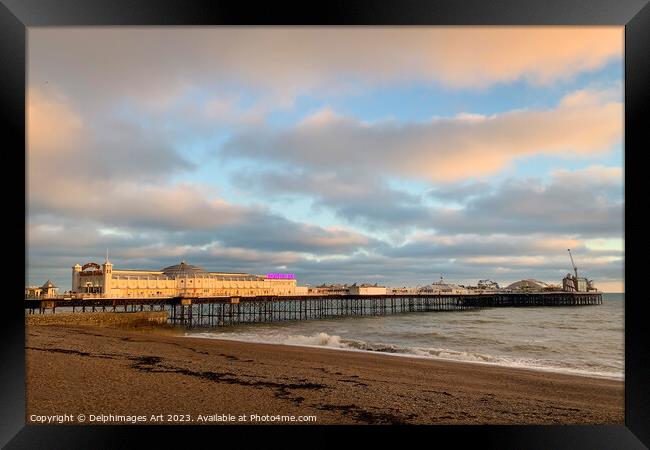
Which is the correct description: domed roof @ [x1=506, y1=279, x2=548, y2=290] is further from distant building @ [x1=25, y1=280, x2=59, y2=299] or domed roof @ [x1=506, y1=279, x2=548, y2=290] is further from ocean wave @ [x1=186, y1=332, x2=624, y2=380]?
distant building @ [x1=25, y1=280, x2=59, y2=299]

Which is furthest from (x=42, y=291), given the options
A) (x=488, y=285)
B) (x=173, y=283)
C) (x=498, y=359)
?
(x=488, y=285)

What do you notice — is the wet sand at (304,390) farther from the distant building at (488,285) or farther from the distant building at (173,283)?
the distant building at (488,285)

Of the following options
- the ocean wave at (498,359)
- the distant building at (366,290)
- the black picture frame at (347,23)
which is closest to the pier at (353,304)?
the distant building at (366,290)

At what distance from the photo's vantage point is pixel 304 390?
5.58 m

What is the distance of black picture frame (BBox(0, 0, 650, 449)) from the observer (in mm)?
3867

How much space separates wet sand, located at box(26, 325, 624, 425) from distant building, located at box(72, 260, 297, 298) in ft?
53.5

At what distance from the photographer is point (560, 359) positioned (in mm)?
12102

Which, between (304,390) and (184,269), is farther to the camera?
(184,269)

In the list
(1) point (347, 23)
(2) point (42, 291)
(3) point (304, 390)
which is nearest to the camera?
(1) point (347, 23)

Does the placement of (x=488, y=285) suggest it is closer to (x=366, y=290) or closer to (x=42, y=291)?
(x=366, y=290)

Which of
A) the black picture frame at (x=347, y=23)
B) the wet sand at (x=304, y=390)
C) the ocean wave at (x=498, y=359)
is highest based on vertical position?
the black picture frame at (x=347, y=23)

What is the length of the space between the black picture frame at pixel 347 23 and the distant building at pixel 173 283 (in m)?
21.3

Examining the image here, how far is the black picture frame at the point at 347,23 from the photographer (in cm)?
387

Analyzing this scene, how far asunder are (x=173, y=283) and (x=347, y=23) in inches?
1022
